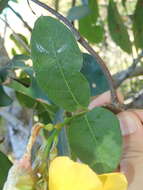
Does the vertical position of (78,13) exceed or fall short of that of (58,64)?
it falls short

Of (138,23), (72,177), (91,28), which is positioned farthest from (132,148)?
(91,28)

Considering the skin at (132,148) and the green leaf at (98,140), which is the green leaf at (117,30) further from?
the green leaf at (98,140)

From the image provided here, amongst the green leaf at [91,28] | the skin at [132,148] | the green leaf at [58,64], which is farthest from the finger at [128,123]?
the green leaf at [91,28]

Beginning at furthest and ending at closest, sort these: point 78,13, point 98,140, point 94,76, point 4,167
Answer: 1. point 78,13
2. point 94,76
3. point 4,167
4. point 98,140

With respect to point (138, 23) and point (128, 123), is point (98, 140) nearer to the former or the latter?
point (128, 123)

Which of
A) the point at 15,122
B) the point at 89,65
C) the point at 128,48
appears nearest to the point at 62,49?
the point at 89,65

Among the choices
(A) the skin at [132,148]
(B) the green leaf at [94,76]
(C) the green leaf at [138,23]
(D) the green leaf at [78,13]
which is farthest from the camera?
(C) the green leaf at [138,23]

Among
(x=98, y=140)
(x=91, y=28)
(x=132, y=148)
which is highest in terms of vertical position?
(x=98, y=140)
